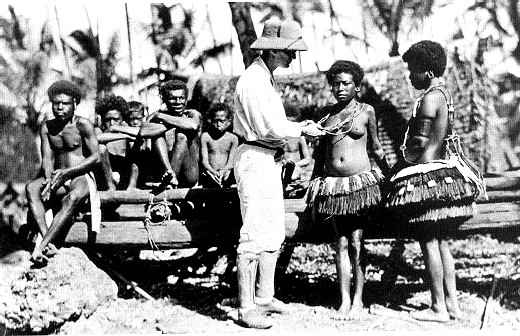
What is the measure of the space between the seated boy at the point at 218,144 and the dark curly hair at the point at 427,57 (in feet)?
6.75

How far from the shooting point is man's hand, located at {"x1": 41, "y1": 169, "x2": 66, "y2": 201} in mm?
4219

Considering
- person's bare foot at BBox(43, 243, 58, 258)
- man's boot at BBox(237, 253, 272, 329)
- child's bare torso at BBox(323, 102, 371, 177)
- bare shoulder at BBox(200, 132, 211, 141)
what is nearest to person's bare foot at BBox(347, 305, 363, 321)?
man's boot at BBox(237, 253, 272, 329)

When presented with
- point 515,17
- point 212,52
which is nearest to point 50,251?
point 515,17

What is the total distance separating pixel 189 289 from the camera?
511 cm

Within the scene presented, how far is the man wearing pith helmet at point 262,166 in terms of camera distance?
3742 millimetres

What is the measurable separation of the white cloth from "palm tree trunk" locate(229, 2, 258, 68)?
Answer: 341 cm

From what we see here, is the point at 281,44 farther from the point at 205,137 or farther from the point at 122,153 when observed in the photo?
the point at 122,153

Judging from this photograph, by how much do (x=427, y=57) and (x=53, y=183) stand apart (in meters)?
2.85

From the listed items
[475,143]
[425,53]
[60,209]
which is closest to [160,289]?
[60,209]

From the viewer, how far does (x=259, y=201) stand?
3793 millimetres

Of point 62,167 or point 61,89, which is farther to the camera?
point 62,167

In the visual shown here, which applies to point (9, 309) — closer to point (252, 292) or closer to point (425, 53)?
point (252, 292)

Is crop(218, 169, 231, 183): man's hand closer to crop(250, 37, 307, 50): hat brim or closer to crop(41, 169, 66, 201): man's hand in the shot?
crop(41, 169, 66, 201): man's hand

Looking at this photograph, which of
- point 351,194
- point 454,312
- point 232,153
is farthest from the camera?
point 232,153
